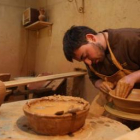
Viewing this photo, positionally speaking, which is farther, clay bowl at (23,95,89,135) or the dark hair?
the dark hair

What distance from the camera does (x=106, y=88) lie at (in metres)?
1.80

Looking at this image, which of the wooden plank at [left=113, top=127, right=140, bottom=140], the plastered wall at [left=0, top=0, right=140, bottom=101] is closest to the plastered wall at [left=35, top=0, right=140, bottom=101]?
the plastered wall at [left=0, top=0, right=140, bottom=101]

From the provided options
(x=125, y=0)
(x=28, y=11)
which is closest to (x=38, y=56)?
(x=28, y=11)

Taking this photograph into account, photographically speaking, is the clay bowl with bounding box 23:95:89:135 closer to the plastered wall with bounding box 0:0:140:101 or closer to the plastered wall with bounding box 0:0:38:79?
the plastered wall with bounding box 0:0:140:101

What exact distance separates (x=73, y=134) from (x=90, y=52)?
2.92 ft

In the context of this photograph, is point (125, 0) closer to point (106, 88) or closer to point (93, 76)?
point (93, 76)

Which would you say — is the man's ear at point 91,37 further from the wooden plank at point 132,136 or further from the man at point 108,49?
the wooden plank at point 132,136

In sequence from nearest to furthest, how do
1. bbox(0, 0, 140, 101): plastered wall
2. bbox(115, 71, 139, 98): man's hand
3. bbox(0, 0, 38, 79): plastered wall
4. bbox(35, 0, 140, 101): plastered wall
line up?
bbox(115, 71, 139, 98): man's hand
bbox(35, 0, 140, 101): plastered wall
bbox(0, 0, 140, 101): plastered wall
bbox(0, 0, 38, 79): plastered wall

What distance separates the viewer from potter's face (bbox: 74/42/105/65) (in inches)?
69.5

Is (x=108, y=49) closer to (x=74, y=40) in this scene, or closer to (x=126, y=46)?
(x=126, y=46)

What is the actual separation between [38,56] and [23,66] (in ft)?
1.63

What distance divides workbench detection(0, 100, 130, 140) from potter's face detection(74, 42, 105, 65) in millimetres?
628

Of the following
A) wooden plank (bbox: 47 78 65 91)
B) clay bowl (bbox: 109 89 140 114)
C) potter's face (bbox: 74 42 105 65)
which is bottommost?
wooden plank (bbox: 47 78 65 91)

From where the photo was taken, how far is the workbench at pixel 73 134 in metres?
1.06
